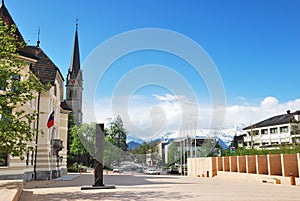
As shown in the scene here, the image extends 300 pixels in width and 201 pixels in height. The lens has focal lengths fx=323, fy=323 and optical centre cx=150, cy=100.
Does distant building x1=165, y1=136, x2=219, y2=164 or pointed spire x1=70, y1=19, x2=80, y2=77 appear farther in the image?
pointed spire x1=70, y1=19, x2=80, y2=77

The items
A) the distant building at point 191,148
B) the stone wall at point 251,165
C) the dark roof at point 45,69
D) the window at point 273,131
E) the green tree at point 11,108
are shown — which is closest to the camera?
the green tree at point 11,108

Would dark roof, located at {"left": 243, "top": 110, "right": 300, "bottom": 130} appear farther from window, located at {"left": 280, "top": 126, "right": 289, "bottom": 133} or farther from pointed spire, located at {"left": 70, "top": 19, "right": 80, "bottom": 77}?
pointed spire, located at {"left": 70, "top": 19, "right": 80, "bottom": 77}

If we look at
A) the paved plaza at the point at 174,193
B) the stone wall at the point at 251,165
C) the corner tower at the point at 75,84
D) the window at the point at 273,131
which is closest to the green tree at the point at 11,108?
the paved plaza at the point at 174,193

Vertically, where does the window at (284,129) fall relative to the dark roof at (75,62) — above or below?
below

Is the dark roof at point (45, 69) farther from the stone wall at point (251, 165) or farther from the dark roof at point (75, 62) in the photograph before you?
the dark roof at point (75, 62)

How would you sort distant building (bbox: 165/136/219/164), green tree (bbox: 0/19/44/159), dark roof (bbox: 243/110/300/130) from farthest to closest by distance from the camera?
dark roof (bbox: 243/110/300/130), distant building (bbox: 165/136/219/164), green tree (bbox: 0/19/44/159)

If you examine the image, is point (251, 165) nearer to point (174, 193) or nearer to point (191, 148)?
point (174, 193)

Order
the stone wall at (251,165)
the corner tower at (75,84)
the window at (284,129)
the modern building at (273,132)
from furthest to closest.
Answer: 1. the corner tower at (75,84)
2. the window at (284,129)
3. the modern building at (273,132)
4. the stone wall at (251,165)

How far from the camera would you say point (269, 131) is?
65000 mm

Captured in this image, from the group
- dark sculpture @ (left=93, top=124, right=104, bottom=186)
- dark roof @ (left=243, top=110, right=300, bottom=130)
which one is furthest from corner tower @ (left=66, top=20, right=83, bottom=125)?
dark sculpture @ (left=93, top=124, right=104, bottom=186)

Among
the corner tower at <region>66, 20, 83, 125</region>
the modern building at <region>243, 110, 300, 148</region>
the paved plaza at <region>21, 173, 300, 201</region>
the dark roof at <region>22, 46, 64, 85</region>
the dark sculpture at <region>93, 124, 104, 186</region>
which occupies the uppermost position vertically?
the corner tower at <region>66, 20, 83, 125</region>

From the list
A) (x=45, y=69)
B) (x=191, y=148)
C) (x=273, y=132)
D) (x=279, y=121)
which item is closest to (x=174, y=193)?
(x=45, y=69)

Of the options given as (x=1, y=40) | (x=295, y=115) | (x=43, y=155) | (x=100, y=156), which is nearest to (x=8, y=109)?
(x=1, y=40)

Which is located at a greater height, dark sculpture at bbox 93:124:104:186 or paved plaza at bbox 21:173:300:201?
dark sculpture at bbox 93:124:104:186
